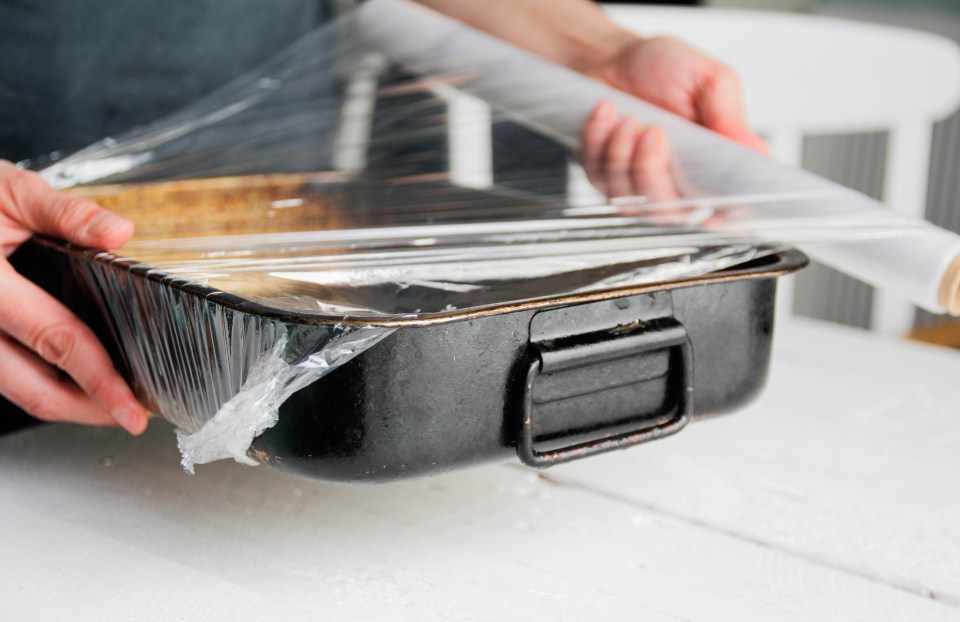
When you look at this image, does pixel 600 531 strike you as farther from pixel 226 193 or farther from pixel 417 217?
pixel 226 193

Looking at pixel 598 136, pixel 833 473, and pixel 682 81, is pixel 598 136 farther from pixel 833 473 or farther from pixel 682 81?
pixel 833 473

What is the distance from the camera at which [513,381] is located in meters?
0.39

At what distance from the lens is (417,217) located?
583 mm

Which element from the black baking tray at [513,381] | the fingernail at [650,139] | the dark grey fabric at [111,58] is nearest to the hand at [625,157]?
the fingernail at [650,139]

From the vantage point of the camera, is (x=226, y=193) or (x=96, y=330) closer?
(x=96, y=330)

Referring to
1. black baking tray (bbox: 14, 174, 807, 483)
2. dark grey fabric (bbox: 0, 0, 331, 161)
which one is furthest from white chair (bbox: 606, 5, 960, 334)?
black baking tray (bbox: 14, 174, 807, 483)

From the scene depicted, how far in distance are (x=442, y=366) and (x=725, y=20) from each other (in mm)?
817

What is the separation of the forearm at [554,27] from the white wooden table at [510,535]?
30cm

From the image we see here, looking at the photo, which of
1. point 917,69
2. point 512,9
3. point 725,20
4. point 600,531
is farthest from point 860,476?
point 917,69

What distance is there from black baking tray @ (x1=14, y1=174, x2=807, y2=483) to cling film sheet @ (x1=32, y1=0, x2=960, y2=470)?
11 mm

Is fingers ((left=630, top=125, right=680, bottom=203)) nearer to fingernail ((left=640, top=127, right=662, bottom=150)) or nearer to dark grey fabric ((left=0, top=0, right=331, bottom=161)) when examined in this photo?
fingernail ((left=640, top=127, right=662, bottom=150))

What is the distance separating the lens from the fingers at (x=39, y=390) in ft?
1.67

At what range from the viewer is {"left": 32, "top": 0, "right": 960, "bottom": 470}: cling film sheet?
1.28ft

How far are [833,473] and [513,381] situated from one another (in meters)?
0.27
